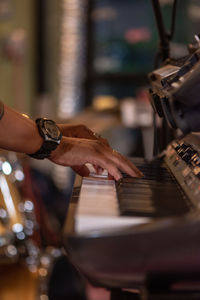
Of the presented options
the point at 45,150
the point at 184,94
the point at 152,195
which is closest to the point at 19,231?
the point at 45,150

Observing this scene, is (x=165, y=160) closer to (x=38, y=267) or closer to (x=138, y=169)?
(x=138, y=169)

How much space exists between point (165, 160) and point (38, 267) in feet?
4.14

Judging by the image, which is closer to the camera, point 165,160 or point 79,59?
point 165,160

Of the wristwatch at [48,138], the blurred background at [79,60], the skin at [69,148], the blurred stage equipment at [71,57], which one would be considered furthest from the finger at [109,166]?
the blurred stage equipment at [71,57]

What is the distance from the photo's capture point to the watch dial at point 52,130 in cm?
118

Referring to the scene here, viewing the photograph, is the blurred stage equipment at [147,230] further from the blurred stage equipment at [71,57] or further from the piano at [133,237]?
the blurred stage equipment at [71,57]

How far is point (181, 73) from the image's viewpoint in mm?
949

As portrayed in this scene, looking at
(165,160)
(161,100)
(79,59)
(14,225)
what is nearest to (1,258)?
(14,225)

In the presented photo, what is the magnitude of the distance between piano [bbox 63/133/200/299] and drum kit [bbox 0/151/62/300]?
56.0 inches

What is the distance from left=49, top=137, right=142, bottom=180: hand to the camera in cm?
110

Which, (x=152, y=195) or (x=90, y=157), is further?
(x=90, y=157)

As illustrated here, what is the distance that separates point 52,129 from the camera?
47.3 inches

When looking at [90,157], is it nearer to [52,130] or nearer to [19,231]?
[52,130]

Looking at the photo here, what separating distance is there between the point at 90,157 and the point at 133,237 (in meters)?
0.41
